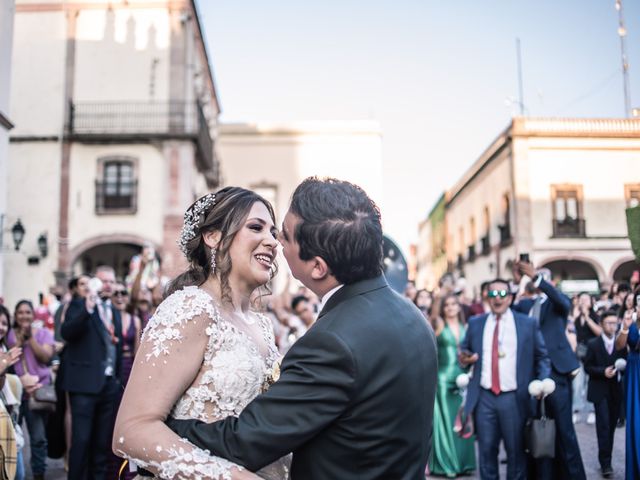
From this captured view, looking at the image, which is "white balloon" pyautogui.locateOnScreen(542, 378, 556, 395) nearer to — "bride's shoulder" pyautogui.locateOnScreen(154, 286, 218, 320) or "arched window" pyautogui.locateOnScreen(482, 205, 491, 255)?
"bride's shoulder" pyautogui.locateOnScreen(154, 286, 218, 320)

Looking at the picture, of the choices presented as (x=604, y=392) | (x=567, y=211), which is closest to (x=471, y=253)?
(x=567, y=211)

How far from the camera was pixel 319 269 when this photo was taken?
7.00ft

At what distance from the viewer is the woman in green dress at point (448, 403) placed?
8148 mm

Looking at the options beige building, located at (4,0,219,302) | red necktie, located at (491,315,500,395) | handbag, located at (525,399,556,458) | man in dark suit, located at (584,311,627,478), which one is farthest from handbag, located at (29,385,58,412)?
beige building, located at (4,0,219,302)

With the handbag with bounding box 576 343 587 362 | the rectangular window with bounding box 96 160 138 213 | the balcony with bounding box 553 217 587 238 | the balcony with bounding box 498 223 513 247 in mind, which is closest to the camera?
the handbag with bounding box 576 343 587 362

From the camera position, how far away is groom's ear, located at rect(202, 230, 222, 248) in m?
2.84

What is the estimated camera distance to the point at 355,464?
198 centimetres

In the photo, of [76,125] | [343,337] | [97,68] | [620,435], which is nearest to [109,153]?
[76,125]

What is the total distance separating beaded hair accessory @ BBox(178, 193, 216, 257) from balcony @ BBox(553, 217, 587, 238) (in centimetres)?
2566

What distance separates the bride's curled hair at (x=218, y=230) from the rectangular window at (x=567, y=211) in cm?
2451

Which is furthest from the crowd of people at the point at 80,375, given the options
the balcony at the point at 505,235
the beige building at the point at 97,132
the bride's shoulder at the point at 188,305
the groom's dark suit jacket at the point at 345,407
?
the balcony at the point at 505,235

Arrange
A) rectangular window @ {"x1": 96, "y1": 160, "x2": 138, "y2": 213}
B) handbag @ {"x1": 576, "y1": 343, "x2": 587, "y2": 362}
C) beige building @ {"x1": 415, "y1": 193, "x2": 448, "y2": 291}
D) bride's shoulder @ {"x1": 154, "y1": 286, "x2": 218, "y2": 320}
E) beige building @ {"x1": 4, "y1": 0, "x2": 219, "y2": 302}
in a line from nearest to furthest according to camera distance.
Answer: bride's shoulder @ {"x1": 154, "y1": 286, "x2": 218, "y2": 320}
handbag @ {"x1": 576, "y1": 343, "x2": 587, "y2": 362}
beige building @ {"x1": 4, "y1": 0, "x2": 219, "y2": 302}
rectangular window @ {"x1": 96, "y1": 160, "x2": 138, "y2": 213}
beige building @ {"x1": 415, "y1": 193, "x2": 448, "y2": 291}

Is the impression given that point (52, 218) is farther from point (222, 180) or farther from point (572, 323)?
point (572, 323)

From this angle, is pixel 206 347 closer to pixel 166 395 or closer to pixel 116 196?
pixel 166 395
